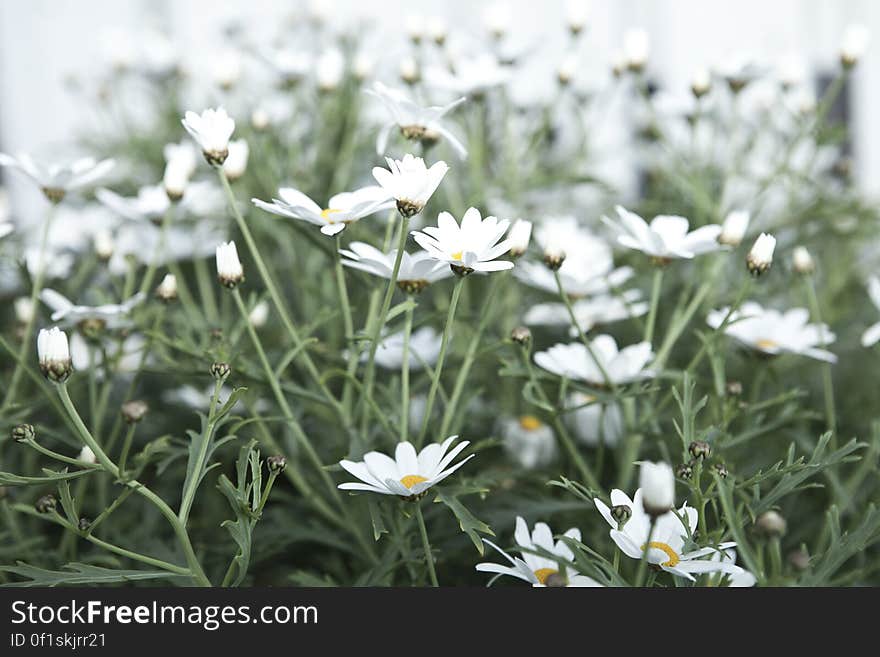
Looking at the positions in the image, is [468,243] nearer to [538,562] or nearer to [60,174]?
[538,562]

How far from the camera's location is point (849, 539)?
39 cm

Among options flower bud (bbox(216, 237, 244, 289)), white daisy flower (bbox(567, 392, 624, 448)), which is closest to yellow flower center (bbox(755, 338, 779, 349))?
white daisy flower (bbox(567, 392, 624, 448))

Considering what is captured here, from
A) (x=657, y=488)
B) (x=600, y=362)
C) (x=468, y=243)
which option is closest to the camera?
(x=657, y=488)

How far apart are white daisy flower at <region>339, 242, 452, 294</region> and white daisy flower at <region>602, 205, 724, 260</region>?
97 millimetres

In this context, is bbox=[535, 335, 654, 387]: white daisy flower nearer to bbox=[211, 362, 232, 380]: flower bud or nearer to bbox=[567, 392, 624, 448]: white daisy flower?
bbox=[567, 392, 624, 448]: white daisy flower

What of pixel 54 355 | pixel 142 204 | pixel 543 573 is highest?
pixel 142 204

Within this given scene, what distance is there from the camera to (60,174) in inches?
20.5

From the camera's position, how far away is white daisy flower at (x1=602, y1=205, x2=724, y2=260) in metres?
0.46

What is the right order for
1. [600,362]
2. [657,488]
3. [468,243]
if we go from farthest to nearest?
1. [600,362]
2. [468,243]
3. [657,488]

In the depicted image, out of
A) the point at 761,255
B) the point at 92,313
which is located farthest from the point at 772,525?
the point at 92,313

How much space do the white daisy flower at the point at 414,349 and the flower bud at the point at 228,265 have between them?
138 millimetres

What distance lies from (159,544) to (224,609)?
0.14 m

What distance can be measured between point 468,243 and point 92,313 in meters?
0.24

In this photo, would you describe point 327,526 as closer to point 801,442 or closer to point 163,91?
point 801,442
